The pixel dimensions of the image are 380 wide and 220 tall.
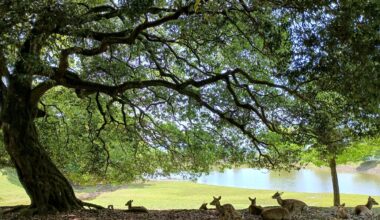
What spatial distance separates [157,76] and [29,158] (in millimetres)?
4853

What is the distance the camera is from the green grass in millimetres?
24047

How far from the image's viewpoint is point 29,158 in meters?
9.22

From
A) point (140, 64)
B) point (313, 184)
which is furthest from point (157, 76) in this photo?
point (313, 184)

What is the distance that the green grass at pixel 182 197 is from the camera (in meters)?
24.0

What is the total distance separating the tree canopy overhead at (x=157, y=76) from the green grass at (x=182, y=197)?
1020 cm

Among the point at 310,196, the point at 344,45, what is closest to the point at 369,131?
the point at 344,45

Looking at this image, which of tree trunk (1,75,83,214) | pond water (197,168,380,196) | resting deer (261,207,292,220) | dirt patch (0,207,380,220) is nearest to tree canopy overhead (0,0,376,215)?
tree trunk (1,75,83,214)

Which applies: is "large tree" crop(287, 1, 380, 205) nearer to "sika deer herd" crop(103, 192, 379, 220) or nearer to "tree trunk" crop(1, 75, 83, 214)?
"sika deer herd" crop(103, 192, 379, 220)

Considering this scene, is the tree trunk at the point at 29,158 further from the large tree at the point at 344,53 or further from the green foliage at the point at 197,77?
the large tree at the point at 344,53

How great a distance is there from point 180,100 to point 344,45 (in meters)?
7.26

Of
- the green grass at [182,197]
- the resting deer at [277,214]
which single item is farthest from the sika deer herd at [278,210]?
the green grass at [182,197]


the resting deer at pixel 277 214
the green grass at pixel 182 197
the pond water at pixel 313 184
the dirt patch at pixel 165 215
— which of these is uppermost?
the pond water at pixel 313 184

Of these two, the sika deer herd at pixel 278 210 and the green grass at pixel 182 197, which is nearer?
the sika deer herd at pixel 278 210

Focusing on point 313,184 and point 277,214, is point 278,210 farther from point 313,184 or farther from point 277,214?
point 313,184
